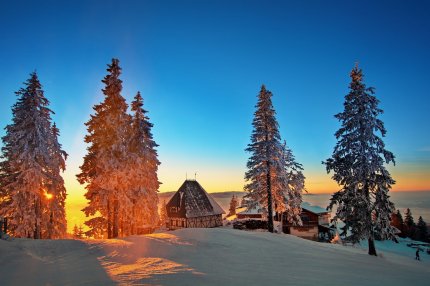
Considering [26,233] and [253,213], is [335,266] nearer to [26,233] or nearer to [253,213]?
[26,233]

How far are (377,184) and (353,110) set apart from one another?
6373 millimetres

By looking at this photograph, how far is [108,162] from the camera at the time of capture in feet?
82.7

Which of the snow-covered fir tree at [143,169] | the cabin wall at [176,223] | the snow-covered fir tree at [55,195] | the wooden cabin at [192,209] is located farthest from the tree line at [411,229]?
the snow-covered fir tree at [55,195]

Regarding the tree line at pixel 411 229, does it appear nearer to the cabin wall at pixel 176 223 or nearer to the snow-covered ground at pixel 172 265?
the cabin wall at pixel 176 223

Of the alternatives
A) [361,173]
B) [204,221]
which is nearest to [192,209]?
[204,221]

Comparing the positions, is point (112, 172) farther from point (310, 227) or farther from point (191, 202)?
point (310, 227)

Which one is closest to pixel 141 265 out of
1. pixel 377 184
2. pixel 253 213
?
pixel 377 184

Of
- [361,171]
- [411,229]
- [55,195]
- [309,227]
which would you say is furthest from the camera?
[411,229]

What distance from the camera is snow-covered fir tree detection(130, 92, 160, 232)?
28.4 meters

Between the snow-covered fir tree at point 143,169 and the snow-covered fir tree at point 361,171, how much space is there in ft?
60.0

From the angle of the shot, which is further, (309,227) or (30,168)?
(309,227)

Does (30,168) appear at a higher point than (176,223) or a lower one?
higher

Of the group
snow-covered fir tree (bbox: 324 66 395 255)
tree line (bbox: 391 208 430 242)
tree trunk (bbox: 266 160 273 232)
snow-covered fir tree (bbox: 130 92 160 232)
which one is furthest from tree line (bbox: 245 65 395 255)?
tree line (bbox: 391 208 430 242)

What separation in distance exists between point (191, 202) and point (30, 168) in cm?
2523
